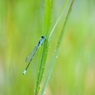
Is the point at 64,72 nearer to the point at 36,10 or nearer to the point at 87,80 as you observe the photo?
the point at 87,80

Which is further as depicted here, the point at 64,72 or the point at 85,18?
the point at 85,18

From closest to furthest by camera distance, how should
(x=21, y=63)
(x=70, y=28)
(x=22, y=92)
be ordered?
(x=22, y=92)
(x=21, y=63)
(x=70, y=28)

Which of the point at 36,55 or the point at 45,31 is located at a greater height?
the point at 45,31

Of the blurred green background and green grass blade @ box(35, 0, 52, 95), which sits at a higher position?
green grass blade @ box(35, 0, 52, 95)

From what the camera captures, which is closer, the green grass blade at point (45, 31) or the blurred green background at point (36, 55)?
the green grass blade at point (45, 31)

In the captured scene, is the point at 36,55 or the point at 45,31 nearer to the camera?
the point at 45,31

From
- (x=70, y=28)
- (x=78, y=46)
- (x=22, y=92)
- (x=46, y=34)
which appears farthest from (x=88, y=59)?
(x=46, y=34)

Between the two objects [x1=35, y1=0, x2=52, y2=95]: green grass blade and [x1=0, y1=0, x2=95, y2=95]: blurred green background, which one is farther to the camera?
[x1=0, y1=0, x2=95, y2=95]: blurred green background

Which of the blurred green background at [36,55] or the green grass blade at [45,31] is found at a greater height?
the green grass blade at [45,31]
